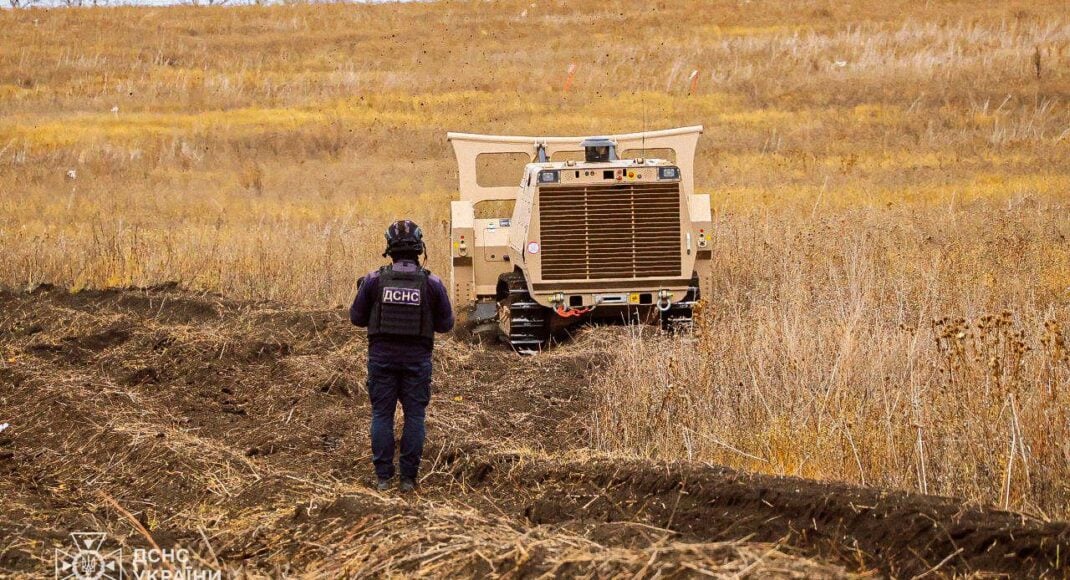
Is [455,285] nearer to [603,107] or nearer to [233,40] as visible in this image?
[603,107]

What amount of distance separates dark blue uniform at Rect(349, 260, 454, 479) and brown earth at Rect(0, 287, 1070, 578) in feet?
1.06

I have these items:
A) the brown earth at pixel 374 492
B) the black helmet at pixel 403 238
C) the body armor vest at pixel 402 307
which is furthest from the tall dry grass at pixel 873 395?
the black helmet at pixel 403 238

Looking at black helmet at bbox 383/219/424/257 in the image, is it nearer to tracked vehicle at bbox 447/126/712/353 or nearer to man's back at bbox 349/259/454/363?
man's back at bbox 349/259/454/363

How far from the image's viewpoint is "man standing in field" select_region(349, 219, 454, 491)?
24.4ft

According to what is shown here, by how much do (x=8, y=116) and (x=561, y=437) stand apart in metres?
33.0

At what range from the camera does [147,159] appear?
32.3 m

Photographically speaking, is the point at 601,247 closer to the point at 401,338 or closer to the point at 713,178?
the point at 401,338

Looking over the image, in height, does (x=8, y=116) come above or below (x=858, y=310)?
above

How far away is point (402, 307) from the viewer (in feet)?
24.3

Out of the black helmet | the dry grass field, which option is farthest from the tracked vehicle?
the black helmet

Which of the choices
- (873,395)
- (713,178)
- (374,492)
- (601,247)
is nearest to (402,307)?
(374,492)

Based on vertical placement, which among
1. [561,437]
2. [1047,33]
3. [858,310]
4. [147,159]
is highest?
[1047,33]

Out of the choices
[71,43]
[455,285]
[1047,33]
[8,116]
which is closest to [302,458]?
[455,285]

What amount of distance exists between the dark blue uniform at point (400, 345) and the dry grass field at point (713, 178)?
140cm
